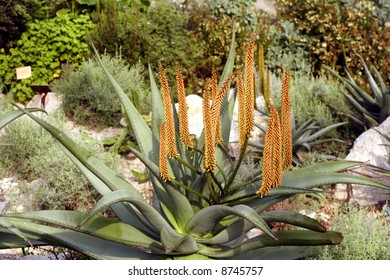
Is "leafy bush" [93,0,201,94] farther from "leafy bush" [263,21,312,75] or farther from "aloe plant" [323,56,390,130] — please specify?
"aloe plant" [323,56,390,130]

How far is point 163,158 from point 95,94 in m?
3.95

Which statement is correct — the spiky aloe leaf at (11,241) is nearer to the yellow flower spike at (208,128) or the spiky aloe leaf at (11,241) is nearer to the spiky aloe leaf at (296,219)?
the yellow flower spike at (208,128)

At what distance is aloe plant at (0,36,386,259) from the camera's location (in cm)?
285

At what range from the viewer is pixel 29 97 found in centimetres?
805

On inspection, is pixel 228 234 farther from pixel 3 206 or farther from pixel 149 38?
pixel 149 38

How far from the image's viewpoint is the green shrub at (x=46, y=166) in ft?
16.6

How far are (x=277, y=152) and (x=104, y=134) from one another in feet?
13.3

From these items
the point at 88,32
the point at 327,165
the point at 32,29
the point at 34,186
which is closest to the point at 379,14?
the point at 88,32

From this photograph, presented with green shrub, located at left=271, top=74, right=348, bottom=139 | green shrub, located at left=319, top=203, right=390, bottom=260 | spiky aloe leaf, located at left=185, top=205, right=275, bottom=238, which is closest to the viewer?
spiky aloe leaf, located at left=185, top=205, right=275, bottom=238

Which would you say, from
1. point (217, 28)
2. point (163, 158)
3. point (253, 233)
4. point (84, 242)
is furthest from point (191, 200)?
point (217, 28)

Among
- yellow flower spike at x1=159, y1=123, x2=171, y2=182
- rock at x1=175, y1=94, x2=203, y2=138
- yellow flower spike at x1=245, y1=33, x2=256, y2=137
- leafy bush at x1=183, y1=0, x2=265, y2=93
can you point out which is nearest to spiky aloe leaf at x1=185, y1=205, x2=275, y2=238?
yellow flower spike at x1=159, y1=123, x2=171, y2=182

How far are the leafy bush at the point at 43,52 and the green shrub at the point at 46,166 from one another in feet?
6.39

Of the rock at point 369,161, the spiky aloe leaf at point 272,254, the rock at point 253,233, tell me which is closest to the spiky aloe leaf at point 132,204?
the spiky aloe leaf at point 272,254
